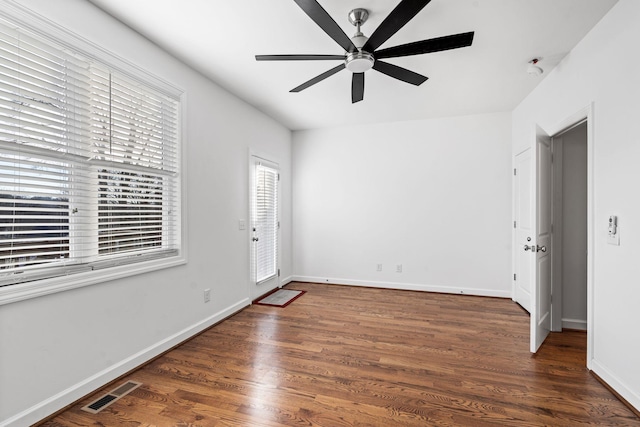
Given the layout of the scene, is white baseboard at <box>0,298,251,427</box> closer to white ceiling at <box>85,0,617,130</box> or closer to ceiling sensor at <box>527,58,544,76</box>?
white ceiling at <box>85,0,617,130</box>

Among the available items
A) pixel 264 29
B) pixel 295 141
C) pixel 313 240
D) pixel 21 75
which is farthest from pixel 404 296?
pixel 21 75

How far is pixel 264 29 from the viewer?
243cm

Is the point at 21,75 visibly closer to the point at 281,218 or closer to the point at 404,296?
the point at 281,218

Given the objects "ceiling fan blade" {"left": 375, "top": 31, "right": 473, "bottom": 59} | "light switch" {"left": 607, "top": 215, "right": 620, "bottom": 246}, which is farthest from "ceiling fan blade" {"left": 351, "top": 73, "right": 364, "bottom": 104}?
"light switch" {"left": 607, "top": 215, "right": 620, "bottom": 246}

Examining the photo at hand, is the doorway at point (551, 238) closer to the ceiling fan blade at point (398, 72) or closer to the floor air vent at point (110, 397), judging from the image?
the ceiling fan blade at point (398, 72)

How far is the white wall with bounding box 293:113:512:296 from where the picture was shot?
4.49m

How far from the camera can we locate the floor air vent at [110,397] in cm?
198

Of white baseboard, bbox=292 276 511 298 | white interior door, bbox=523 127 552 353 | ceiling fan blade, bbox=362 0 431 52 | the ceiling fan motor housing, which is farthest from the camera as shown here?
white baseboard, bbox=292 276 511 298

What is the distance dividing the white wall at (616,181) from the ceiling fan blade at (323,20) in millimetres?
1805

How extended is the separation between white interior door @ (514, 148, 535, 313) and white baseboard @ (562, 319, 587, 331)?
509 millimetres

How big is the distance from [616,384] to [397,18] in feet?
9.15

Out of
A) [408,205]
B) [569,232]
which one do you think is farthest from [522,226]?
[408,205]

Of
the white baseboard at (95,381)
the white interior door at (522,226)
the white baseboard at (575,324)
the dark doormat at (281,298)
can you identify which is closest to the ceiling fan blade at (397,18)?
the white interior door at (522,226)

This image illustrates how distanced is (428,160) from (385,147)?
700 mm
